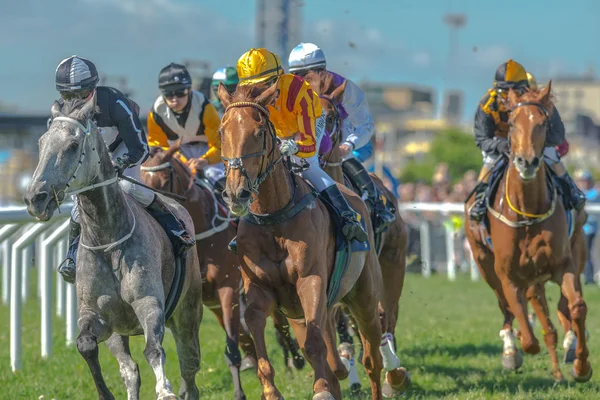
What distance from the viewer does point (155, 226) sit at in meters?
7.26

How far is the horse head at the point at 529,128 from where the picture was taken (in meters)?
8.73

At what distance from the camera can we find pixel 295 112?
7.34 metres

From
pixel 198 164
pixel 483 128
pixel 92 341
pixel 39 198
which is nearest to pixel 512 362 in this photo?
pixel 483 128

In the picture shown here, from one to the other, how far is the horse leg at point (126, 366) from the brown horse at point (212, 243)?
171 centimetres

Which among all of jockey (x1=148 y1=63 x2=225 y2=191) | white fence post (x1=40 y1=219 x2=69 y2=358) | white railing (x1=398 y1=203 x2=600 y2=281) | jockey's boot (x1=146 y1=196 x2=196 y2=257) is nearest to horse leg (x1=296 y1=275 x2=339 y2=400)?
jockey's boot (x1=146 y1=196 x2=196 y2=257)

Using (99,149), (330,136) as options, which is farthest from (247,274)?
(330,136)

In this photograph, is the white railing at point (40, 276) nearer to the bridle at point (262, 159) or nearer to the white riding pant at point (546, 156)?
the bridle at point (262, 159)

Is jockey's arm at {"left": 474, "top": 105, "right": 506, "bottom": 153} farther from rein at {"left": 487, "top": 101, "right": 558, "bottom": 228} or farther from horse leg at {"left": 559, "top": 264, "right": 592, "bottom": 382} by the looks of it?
horse leg at {"left": 559, "top": 264, "right": 592, "bottom": 382}

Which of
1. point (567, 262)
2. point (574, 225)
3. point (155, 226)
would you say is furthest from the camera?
point (574, 225)

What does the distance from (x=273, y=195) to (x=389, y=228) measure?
307 centimetres

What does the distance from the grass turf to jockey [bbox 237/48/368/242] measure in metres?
1.87

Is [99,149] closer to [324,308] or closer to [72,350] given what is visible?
[324,308]

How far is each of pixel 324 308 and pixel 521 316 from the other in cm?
285

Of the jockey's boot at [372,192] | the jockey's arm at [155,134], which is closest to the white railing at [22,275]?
the jockey's arm at [155,134]
